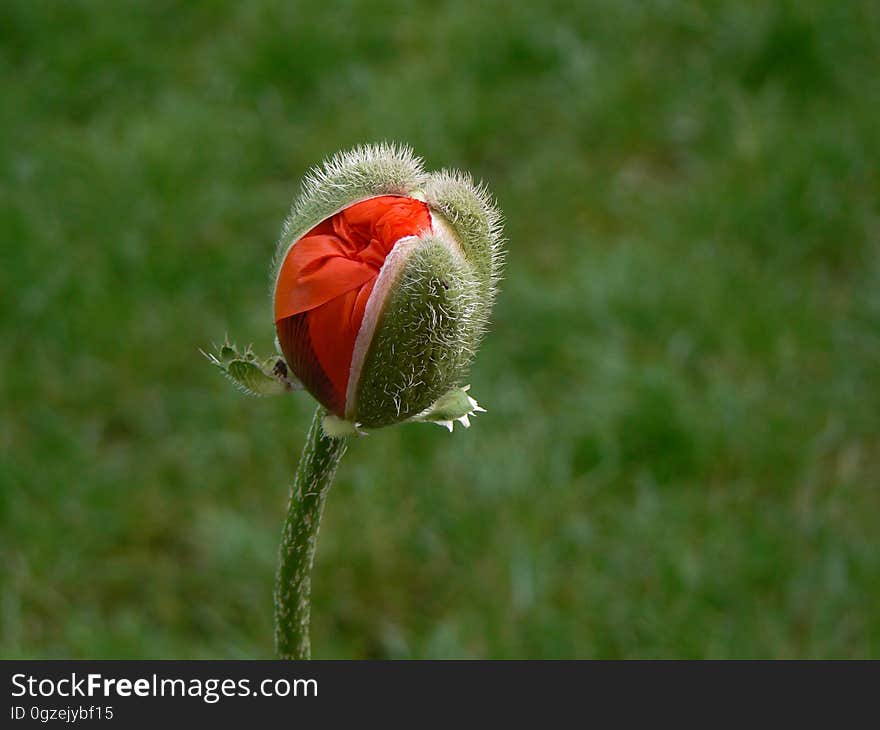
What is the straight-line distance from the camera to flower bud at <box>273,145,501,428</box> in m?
1.38

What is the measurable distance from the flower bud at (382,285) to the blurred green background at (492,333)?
75.8 inches

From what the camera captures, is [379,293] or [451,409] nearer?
[379,293]

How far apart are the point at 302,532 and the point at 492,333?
9.13 feet

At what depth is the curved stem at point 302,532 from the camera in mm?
1492

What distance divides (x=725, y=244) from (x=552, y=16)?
4.91 feet

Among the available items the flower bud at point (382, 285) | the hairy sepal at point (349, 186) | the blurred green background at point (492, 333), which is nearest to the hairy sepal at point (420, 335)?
the flower bud at point (382, 285)

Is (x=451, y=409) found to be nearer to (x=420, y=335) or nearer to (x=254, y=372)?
(x=420, y=335)

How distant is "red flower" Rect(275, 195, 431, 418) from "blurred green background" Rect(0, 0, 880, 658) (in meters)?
1.94

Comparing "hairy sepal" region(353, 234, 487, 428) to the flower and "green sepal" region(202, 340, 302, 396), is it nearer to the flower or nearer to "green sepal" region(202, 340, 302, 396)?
the flower

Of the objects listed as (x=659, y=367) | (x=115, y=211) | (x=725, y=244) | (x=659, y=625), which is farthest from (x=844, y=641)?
(x=115, y=211)

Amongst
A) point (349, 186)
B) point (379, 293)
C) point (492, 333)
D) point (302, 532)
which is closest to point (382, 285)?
point (379, 293)

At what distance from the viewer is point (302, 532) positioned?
1.52 metres

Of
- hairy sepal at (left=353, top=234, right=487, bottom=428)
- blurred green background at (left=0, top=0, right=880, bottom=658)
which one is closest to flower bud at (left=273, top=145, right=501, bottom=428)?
hairy sepal at (left=353, top=234, right=487, bottom=428)

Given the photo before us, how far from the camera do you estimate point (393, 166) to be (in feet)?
4.87
